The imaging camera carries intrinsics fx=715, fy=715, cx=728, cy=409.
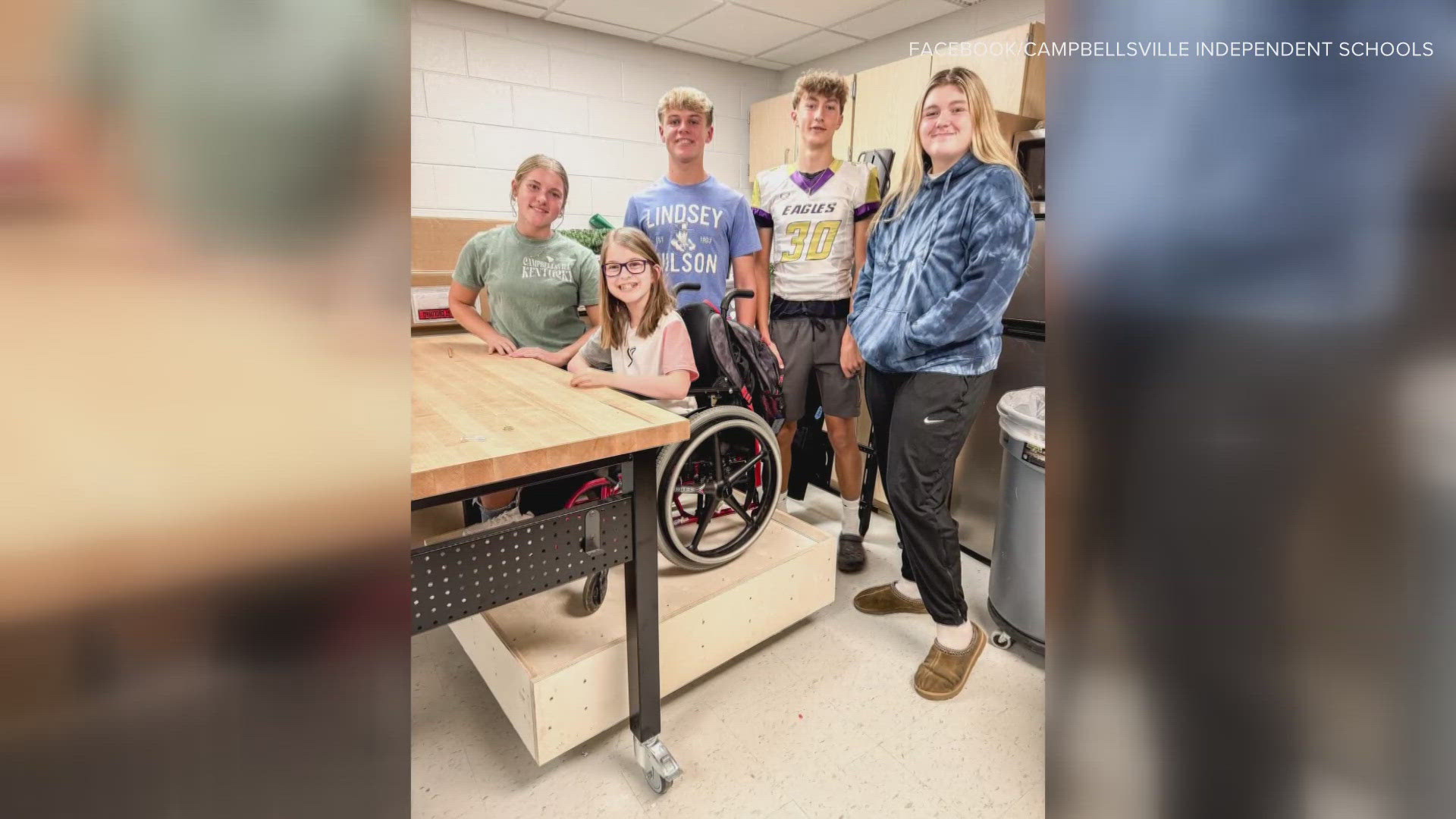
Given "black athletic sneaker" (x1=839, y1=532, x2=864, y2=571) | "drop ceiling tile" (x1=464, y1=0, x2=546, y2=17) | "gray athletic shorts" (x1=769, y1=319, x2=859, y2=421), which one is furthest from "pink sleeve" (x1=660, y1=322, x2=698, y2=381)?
"drop ceiling tile" (x1=464, y1=0, x2=546, y2=17)

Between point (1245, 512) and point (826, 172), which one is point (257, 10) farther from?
point (826, 172)

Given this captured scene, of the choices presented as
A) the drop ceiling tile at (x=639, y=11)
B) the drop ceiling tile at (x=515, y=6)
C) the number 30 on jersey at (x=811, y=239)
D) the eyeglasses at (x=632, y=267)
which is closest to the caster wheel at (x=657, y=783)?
the eyeglasses at (x=632, y=267)

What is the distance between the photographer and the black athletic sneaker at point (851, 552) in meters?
2.39

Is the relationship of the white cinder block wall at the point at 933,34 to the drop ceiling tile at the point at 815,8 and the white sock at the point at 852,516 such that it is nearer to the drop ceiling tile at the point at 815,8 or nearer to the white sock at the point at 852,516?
the drop ceiling tile at the point at 815,8

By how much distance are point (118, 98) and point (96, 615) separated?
89 mm

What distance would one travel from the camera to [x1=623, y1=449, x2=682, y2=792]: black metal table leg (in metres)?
1.33

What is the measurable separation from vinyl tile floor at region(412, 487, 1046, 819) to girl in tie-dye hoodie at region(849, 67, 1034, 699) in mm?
124

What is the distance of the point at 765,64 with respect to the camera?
488 cm

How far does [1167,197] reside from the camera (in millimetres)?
181

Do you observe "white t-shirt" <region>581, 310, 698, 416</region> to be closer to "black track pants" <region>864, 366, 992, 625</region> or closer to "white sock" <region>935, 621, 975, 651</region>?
"black track pants" <region>864, 366, 992, 625</region>

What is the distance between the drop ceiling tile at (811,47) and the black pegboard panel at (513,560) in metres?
3.87

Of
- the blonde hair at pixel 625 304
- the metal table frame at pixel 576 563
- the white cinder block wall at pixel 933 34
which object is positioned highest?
the white cinder block wall at pixel 933 34

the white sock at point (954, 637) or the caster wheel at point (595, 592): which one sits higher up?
the caster wheel at point (595, 592)

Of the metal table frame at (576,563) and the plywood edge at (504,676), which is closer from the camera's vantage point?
the metal table frame at (576,563)
